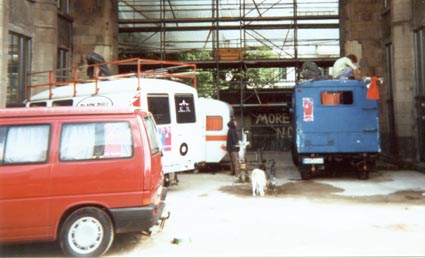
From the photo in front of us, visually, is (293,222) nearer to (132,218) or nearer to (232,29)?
(132,218)

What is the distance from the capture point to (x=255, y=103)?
2723 cm

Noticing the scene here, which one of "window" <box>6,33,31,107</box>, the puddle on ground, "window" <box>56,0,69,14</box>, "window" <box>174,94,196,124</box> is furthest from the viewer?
"window" <box>56,0,69,14</box>

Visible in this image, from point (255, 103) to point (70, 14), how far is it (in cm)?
1335

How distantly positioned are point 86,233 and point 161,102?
5.29 meters

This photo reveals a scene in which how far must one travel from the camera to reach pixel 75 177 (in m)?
5.29

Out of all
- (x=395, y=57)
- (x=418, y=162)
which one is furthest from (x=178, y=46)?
(x=418, y=162)

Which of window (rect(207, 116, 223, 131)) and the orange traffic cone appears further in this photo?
window (rect(207, 116, 223, 131))

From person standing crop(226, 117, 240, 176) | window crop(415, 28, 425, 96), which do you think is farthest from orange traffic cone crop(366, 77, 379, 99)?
person standing crop(226, 117, 240, 176)

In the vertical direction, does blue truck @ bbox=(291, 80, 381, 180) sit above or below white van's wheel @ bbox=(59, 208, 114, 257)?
above

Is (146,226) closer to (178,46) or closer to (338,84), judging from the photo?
(338,84)

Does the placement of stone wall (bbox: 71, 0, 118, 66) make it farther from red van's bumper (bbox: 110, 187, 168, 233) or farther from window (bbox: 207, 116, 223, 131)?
red van's bumper (bbox: 110, 187, 168, 233)

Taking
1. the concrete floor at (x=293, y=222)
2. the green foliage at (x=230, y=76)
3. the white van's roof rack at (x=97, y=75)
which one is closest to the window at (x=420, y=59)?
the concrete floor at (x=293, y=222)

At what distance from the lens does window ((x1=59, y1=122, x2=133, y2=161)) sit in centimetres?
540

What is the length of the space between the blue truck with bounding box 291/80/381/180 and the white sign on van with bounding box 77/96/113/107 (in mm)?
5963
